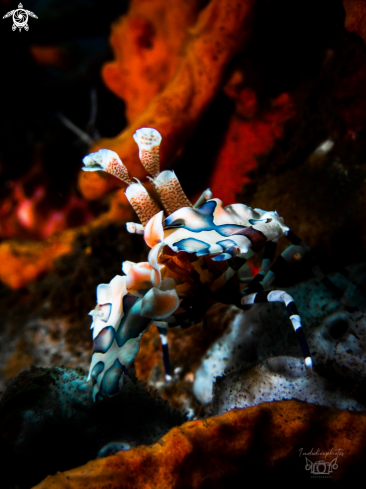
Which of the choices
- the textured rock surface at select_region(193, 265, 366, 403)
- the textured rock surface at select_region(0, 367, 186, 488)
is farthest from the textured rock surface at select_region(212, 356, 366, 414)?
the textured rock surface at select_region(0, 367, 186, 488)

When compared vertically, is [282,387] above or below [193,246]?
below

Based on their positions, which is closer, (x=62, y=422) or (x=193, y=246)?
(x=193, y=246)

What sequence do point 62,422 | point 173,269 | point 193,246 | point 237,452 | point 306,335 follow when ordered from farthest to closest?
point 306,335, point 173,269, point 62,422, point 193,246, point 237,452

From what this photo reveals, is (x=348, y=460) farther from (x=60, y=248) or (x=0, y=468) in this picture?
(x=60, y=248)

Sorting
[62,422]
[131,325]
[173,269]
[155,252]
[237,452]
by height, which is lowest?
[62,422]

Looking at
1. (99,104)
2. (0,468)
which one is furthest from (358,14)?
(99,104)

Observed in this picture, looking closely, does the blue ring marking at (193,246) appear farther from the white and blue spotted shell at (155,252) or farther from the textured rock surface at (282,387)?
the textured rock surface at (282,387)

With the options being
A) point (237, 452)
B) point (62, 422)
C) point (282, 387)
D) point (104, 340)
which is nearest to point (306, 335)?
point (282, 387)

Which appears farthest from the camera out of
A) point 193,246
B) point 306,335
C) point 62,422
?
point 306,335

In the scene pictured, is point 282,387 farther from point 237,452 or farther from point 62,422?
point 62,422
